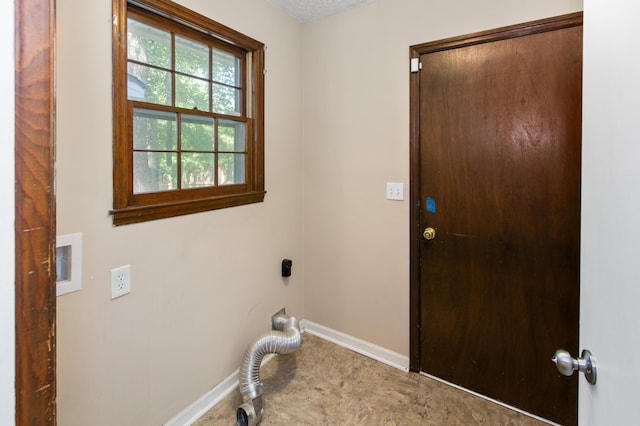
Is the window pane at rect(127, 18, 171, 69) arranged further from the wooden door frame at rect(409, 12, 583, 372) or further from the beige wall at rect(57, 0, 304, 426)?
the wooden door frame at rect(409, 12, 583, 372)

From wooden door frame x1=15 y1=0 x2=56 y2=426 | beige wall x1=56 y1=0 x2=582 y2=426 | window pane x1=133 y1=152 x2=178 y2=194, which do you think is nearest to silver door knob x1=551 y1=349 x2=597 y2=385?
wooden door frame x1=15 y1=0 x2=56 y2=426

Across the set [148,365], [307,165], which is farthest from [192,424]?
[307,165]

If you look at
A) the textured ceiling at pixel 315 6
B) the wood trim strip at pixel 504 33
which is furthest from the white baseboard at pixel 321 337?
the textured ceiling at pixel 315 6

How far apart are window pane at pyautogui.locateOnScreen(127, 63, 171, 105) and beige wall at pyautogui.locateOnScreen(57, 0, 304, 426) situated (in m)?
0.15

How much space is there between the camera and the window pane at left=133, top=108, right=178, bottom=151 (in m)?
1.53

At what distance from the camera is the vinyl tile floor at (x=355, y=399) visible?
175 cm

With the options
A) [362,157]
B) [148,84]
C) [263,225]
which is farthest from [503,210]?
[148,84]

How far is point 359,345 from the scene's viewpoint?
2.40 m

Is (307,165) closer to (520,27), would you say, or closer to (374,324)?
(374,324)

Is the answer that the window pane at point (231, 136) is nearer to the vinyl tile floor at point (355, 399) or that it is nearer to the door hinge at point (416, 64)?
the door hinge at point (416, 64)

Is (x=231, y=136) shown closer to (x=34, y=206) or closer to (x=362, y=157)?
(x=362, y=157)

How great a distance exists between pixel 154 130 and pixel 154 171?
200 mm

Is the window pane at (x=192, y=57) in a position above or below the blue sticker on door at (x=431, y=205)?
above

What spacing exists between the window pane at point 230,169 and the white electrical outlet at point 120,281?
724mm
